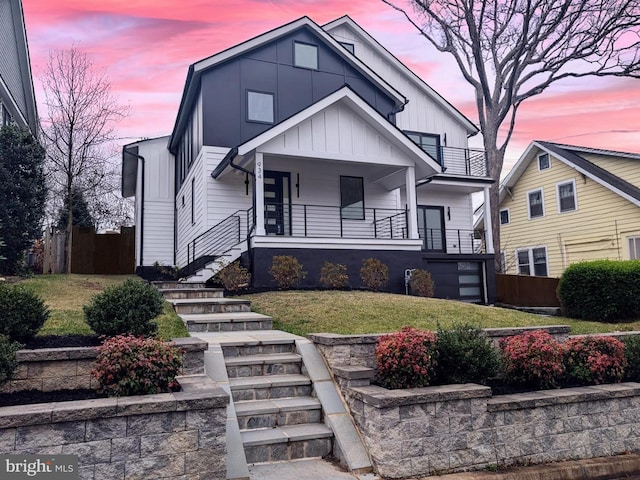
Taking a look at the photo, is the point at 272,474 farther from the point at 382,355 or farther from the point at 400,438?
the point at 382,355

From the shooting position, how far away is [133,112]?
19625 millimetres

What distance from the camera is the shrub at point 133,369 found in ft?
13.5

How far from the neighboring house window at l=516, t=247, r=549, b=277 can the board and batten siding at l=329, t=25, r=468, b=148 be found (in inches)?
239

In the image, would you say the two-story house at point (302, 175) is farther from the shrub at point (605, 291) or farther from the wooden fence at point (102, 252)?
the shrub at point (605, 291)

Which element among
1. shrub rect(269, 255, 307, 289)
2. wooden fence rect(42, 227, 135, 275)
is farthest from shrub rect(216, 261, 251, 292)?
wooden fence rect(42, 227, 135, 275)

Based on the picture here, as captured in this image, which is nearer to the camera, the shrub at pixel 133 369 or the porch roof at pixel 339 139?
the shrub at pixel 133 369

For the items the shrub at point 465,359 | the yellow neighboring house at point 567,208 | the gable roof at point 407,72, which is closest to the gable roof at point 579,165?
the yellow neighboring house at point 567,208

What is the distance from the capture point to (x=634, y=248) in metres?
18.2

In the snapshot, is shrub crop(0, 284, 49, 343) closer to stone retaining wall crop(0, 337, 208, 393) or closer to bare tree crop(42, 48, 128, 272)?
stone retaining wall crop(0, 337, 208, 393)

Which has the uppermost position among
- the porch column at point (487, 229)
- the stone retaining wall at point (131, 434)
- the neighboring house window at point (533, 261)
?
the porch column at point (487, 229)

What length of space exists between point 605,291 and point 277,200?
8.74 m

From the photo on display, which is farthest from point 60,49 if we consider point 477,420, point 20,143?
point 477,420

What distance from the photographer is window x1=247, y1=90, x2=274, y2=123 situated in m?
14.9

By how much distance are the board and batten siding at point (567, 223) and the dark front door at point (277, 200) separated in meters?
12.6
